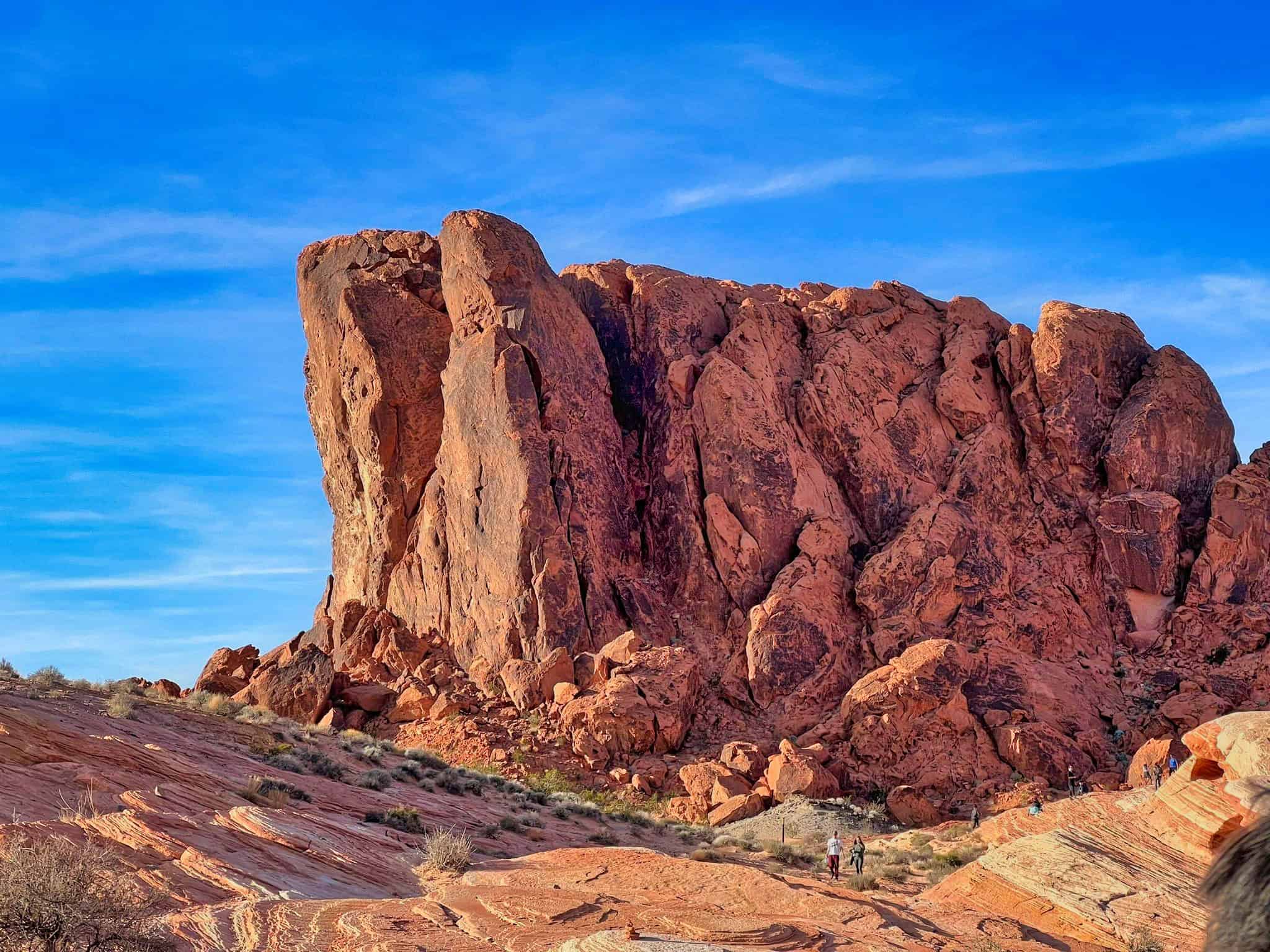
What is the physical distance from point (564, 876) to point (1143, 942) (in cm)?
823

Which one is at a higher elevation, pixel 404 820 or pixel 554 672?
pixel 554 672

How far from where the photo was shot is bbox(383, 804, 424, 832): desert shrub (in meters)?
24.1

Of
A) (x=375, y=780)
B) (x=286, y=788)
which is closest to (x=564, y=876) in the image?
(x=286, y=788)

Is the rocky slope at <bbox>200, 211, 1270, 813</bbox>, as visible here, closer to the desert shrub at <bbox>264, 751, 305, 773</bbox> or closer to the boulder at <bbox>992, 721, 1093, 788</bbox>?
the boulder at <bbox>992, 721, 1093, 788</bbox>

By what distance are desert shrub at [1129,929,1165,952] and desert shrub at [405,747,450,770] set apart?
19.8 m

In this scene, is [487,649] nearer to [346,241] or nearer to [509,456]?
[509,456]

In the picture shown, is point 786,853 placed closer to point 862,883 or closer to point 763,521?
point 862,883

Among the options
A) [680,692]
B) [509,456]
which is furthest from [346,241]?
[680,692]

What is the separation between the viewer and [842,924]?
56.5 ft

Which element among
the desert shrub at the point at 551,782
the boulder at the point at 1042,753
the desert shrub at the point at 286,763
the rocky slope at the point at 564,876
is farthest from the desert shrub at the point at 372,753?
the boulder at the point at 1042,753

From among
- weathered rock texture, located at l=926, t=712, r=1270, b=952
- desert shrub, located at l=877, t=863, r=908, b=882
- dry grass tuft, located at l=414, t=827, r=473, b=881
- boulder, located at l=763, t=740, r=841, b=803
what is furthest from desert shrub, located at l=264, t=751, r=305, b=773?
weathered rock texture, located at l=926, t=712, r=1270, b=952

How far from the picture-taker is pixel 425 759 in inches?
1364

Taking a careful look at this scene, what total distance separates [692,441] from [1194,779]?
26.8 m

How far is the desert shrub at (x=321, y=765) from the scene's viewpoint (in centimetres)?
2859
